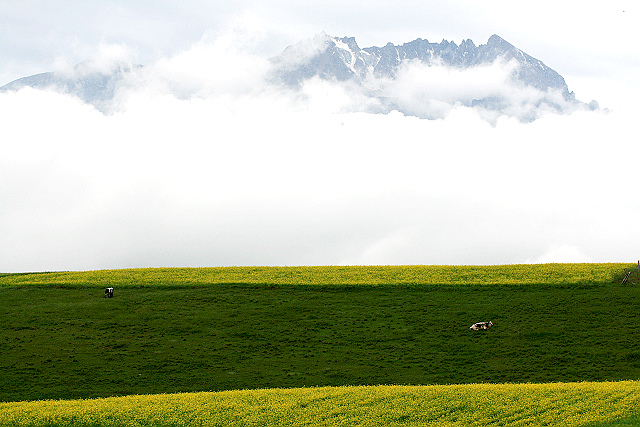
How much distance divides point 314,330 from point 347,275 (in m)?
17.6

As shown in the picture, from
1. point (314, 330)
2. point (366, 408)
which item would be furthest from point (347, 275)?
point (366, 408)

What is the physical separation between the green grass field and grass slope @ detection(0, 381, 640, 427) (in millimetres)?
3286

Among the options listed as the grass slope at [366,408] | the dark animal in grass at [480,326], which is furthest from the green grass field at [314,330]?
the grass slope at [366,408]

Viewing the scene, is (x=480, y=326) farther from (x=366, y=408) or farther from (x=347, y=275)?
(x=366, y=408)

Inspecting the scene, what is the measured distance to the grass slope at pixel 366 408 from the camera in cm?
3085

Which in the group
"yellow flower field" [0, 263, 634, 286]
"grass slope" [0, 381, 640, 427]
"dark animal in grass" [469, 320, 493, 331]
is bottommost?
"grass slope" [0, 381, 640, 427]

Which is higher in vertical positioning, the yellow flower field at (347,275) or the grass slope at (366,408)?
the yellow flower field at (347,275)

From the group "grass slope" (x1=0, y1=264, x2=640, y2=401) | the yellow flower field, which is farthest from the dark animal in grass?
the yellow flower field

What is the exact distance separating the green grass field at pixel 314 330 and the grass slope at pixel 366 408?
329 centimetres

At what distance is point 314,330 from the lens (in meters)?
51.5

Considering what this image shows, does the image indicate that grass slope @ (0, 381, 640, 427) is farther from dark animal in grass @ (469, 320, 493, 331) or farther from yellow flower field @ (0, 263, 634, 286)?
yellow flower field @ (0, 263, 634, 286)

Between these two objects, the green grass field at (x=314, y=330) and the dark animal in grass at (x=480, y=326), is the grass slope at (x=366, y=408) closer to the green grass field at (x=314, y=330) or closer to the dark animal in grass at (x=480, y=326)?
the green grass field at (x=314, y=330)

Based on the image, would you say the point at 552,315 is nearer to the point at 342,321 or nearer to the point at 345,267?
the point at 342,321

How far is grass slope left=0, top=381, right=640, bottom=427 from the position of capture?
30.9 m
